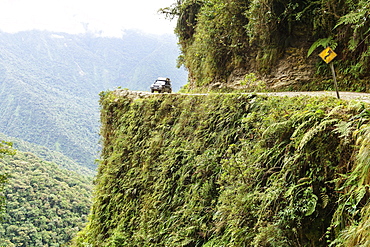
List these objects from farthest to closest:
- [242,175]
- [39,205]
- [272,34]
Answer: [39,205] < [272,34] < [242,175]

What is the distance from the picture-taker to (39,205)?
4009 cm

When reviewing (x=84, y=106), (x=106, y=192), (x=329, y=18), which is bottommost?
(x=106, y=192)

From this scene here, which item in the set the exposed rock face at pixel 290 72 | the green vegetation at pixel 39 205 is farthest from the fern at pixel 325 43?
the green vegetation at pixel 39 205

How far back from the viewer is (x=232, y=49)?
1070 cm

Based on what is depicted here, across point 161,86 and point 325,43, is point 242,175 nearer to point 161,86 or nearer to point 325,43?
point 325,43

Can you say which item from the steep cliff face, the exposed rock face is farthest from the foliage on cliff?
the steep cliff face

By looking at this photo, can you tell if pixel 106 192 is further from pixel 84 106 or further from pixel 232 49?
pixel 84 106

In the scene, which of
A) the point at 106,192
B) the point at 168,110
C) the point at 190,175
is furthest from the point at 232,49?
the point at 106,192

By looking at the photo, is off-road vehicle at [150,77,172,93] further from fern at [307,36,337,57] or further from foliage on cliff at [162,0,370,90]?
fern at [307,36,337,57]

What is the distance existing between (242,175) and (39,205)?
142 feet

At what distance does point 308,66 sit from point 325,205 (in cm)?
589

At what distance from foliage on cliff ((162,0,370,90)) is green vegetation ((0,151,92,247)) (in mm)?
30469

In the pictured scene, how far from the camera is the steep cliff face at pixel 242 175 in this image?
315 cm

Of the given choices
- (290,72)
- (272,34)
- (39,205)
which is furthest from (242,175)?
(39,205)
